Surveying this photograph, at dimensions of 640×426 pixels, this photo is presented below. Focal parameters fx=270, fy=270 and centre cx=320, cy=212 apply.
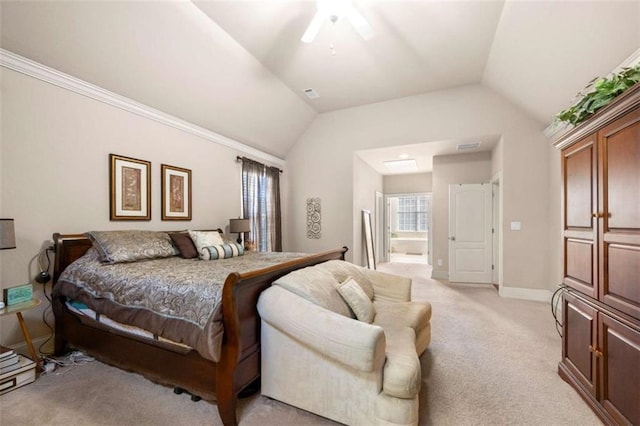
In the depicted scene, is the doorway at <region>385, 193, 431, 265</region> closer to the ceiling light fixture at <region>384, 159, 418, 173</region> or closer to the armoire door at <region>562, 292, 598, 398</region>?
the ceiling light fixture at <region>384, 159, 418, 173</region>

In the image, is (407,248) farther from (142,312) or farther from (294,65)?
(142,312)

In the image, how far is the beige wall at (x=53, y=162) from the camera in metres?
2.41

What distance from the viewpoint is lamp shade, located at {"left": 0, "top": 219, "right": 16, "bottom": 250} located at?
2.03 meters

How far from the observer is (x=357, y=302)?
2092 millimetres

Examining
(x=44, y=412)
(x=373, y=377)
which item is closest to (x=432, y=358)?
(x=373, y=377)

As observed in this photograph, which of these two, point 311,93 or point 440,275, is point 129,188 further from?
point 440,275

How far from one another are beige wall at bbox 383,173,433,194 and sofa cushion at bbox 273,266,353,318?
651cm

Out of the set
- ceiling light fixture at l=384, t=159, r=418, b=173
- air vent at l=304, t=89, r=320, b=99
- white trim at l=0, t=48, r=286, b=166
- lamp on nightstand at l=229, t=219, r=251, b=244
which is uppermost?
air vent at l=304, t=89, r=320, b=99

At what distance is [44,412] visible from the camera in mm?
1787

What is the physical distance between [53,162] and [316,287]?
2.90 m

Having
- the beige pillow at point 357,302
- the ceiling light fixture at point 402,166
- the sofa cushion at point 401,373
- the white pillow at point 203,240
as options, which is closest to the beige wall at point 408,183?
the ceiling light fixture at point 402,166

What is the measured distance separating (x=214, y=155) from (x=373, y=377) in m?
4.09

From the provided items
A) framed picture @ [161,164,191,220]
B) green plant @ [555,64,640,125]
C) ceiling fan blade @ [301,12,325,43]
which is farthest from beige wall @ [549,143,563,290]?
framed picture @ [161,164,191,220]

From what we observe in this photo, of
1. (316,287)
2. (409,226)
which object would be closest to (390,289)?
(316,287)
